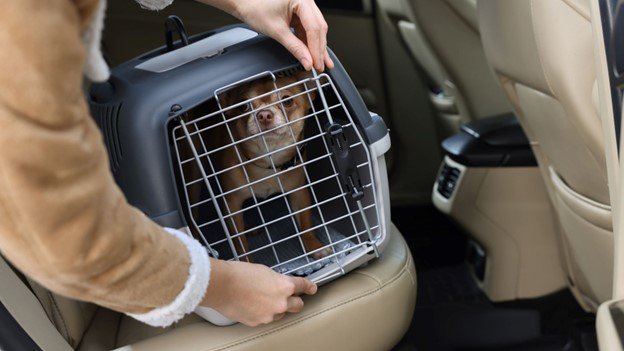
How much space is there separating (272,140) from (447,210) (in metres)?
0.57

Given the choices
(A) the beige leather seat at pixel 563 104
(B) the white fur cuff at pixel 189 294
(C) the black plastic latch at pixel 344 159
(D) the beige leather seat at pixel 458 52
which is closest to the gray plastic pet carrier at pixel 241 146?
(C) the black plastic latch at pixel 344 159

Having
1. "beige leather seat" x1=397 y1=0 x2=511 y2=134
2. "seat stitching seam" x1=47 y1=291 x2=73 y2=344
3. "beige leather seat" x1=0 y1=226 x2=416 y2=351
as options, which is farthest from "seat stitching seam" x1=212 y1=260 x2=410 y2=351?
"beige leather seat" x1=397 y1=0 x2=511 y2=134

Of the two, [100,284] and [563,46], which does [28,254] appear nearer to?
[100,284]

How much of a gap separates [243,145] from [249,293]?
0.39 metres

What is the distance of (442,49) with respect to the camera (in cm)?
152

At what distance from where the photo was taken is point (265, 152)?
114 centimetres

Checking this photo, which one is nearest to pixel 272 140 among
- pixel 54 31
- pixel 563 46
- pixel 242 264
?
pixel 242 264

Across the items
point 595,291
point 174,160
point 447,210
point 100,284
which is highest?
point 100,284

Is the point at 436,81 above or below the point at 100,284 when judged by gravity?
below

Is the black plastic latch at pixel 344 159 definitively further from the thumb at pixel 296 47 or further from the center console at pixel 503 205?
the center console at pixel 503 205

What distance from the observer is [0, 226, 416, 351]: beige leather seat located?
95 cm

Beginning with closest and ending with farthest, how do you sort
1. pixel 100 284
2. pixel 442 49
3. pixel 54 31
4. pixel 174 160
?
pixel 54 31 → pixel 100 284 → pixel 174 160 → pixel 442 49

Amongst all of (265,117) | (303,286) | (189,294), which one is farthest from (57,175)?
(265,117)

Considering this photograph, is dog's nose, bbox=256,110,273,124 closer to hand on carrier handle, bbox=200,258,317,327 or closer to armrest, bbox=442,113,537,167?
hand on carrier handle, bbox=200,258,317,327
